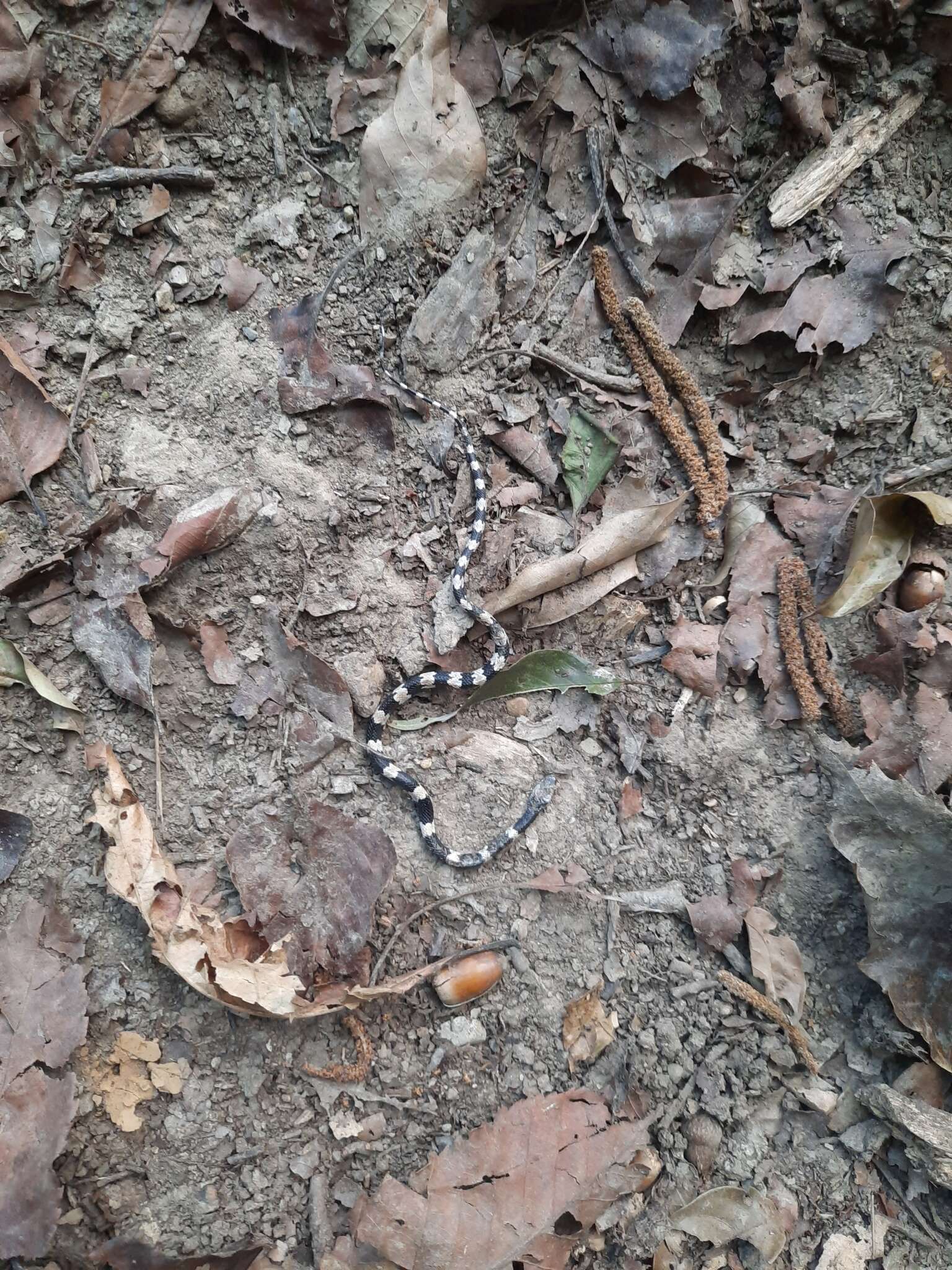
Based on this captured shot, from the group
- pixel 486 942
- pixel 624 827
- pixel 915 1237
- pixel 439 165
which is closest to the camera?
pixel 915 1237

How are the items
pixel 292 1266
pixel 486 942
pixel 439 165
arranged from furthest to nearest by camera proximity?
pixel 439 165 → pixel 486 942 → pixel 292 1266

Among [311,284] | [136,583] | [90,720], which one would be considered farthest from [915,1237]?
[311,284]

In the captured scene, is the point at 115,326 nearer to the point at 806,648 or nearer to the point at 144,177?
the point at 144,177

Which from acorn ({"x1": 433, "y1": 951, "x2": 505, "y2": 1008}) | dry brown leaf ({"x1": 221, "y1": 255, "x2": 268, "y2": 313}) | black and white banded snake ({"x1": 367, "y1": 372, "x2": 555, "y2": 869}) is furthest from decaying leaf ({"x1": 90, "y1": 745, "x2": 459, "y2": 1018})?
dry brown leaf ({"x1": 221, "y1": 255, "x2": 268, "y2": 313})

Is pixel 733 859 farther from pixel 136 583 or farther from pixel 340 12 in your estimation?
pixel 340 12

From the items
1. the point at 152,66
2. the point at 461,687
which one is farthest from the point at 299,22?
the point at 461,687
